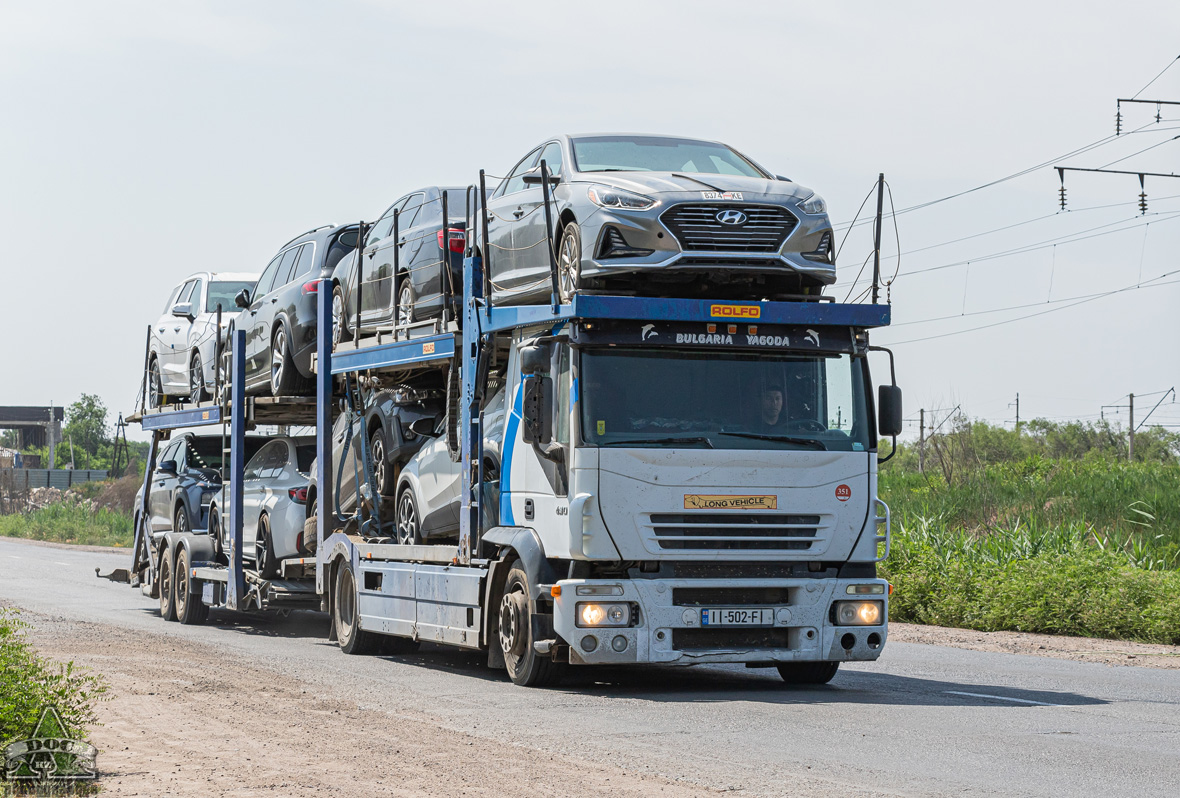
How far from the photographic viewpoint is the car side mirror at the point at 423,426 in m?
13.5

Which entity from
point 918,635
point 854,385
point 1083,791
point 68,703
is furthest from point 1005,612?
point 68,703

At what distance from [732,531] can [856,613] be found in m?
1.23

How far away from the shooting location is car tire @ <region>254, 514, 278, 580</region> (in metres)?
16.5

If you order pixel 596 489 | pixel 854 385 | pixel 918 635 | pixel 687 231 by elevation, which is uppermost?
pixel 687 231

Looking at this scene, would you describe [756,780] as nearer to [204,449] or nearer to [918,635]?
[918,635]

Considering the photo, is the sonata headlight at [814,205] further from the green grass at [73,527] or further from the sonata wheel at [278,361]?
the green grass at [73,527]

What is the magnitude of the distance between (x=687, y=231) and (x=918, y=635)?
351 inches

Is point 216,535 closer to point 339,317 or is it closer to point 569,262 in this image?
point 339,317

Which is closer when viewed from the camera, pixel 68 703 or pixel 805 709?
pixel 68 703

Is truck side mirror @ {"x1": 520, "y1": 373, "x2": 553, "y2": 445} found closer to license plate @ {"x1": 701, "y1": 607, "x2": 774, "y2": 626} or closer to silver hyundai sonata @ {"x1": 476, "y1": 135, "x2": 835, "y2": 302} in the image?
silver hyundai sonata @ {"x1": 476, "y1": 135, "x2": 835, "y2": 302}

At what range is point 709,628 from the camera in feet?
34.4

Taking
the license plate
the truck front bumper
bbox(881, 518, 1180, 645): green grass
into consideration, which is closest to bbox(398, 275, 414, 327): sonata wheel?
the truck front bumper

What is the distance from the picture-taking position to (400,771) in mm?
7359

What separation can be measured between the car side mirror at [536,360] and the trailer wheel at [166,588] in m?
9.93
